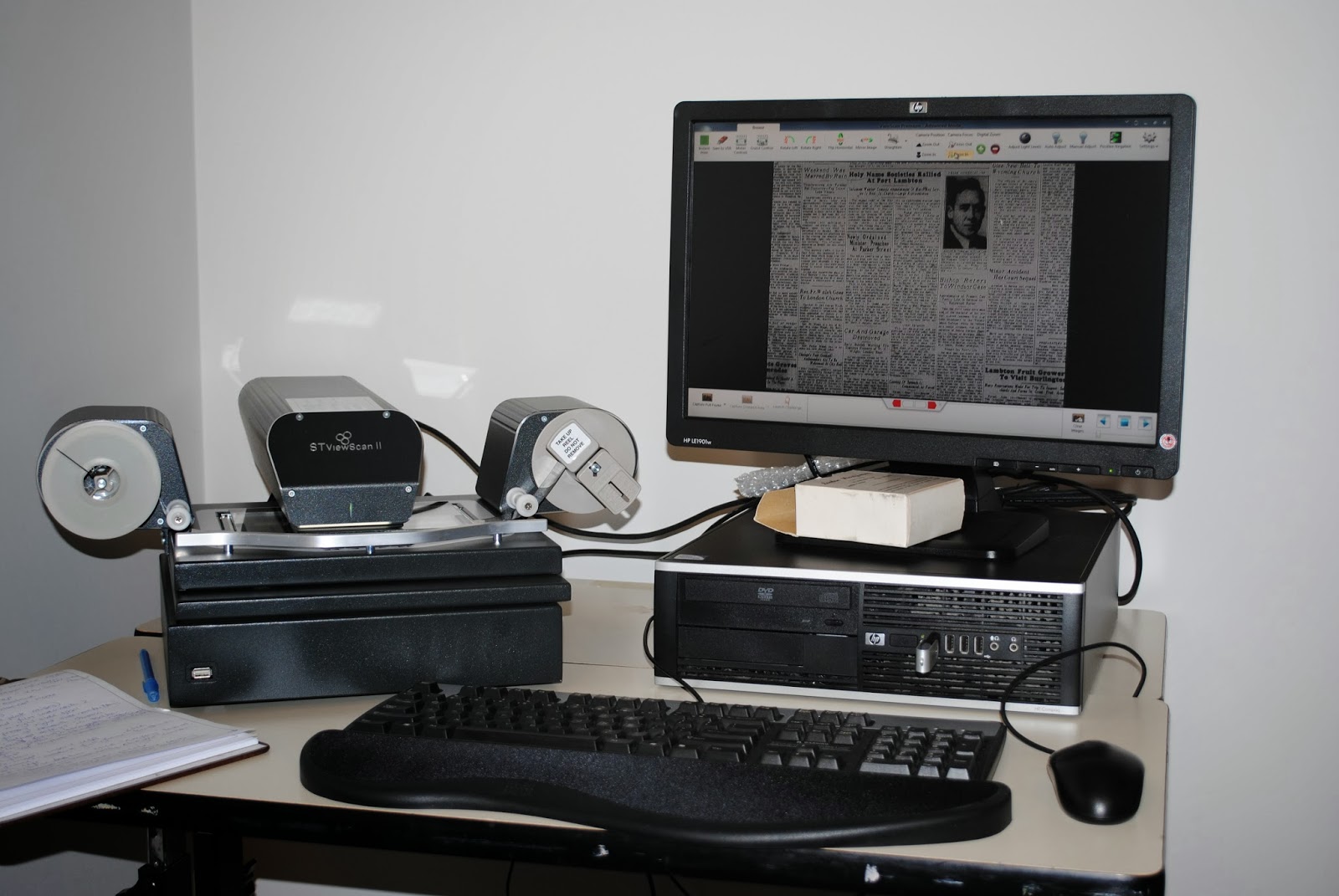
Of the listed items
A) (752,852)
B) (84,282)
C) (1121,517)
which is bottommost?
(752,852)

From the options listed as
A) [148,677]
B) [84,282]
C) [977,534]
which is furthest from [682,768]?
[84,282]

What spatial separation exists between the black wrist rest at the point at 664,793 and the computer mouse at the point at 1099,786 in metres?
0.05

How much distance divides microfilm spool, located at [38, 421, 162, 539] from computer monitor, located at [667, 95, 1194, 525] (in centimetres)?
51

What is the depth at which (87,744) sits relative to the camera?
837 mm

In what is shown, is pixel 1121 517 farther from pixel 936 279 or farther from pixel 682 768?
pixel 682 768

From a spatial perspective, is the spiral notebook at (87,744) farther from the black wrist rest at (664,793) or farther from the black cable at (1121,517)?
the black cable at (1121,517)

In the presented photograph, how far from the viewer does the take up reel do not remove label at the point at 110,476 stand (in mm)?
1054

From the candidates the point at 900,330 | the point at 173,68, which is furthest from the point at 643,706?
the point at 173,68

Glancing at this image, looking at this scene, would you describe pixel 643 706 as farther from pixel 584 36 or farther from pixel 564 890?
pixel 584 36

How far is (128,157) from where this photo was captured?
138 centimetres

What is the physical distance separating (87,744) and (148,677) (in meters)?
0.19

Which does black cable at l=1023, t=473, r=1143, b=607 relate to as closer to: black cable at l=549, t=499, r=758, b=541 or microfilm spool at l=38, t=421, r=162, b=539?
black cable at l=549, t=499, r=758, b=541

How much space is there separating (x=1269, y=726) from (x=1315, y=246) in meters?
0.53

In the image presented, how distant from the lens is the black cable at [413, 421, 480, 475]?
4.87 ft
